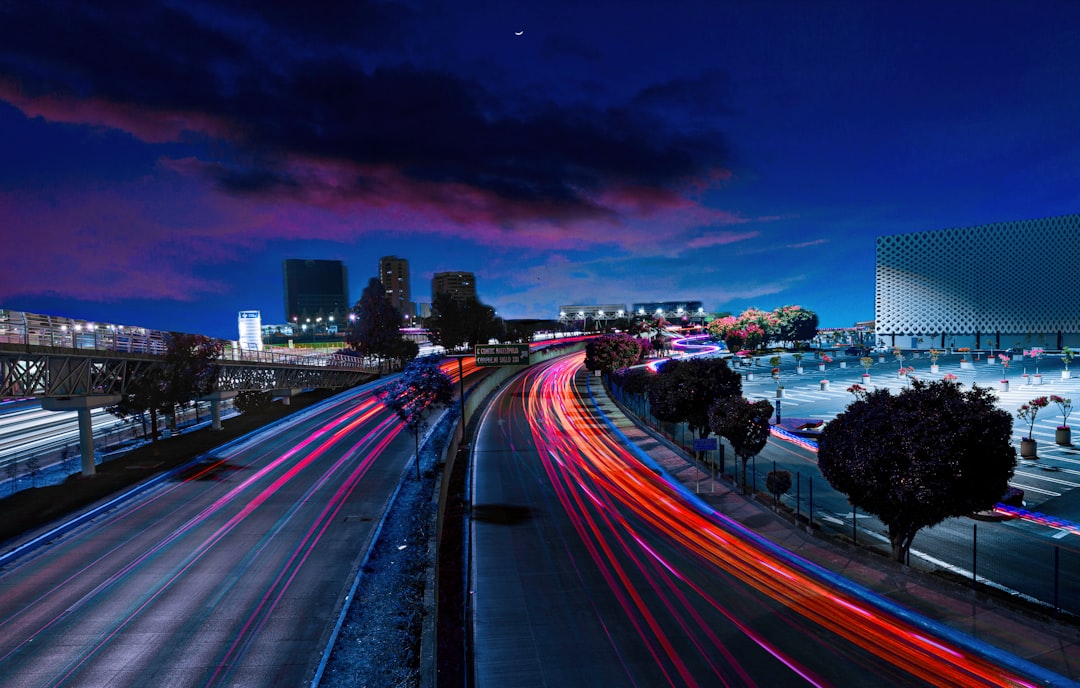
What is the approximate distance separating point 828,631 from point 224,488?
26235 millimetres

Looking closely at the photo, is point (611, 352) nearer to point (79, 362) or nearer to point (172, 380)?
point (172, 380)

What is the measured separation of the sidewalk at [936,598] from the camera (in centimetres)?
1129

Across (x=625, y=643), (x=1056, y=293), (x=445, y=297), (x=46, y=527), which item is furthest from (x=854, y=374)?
(x=1056, y=293)

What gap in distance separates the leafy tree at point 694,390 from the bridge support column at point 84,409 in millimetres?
32109

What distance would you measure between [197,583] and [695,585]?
14797 millimetres

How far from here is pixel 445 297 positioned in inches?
4245

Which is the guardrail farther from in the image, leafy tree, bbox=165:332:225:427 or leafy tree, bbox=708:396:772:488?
leafy tree, bbox=708:396:772:488

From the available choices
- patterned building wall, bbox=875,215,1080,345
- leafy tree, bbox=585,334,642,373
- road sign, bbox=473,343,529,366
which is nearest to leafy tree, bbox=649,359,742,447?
road sign, bbox=473,343,529,366

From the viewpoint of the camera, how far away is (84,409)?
28531 mm

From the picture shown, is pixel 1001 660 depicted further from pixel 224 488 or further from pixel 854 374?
pixel 854 374

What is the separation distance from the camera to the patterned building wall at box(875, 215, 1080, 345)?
137 meters

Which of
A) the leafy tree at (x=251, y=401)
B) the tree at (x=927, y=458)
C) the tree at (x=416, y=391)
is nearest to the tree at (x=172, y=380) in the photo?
the leafy tree at (x=251, y=401)

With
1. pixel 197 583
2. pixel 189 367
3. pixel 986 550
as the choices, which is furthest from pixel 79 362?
pixel 986 550

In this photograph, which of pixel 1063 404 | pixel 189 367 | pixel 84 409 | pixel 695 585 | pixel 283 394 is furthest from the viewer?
pixel 283 394
